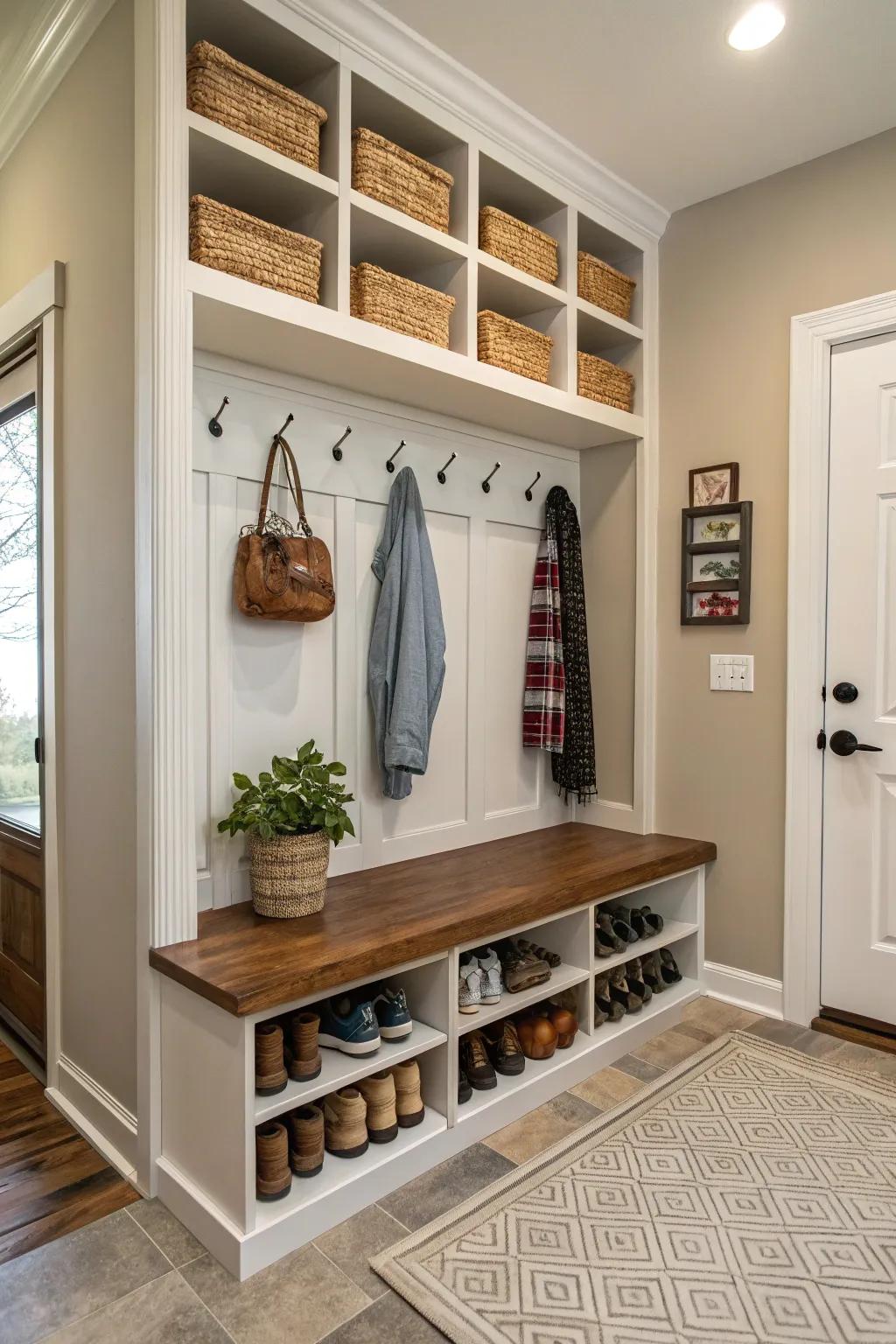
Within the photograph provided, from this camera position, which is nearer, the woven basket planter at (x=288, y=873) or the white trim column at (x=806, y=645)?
the woven basket planter at (x=288, y=873)

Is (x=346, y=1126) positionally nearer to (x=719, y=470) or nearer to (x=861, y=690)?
(x=861, y=690)

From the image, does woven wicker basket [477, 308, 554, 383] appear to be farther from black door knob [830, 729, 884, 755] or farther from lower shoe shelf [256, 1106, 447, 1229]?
lower shoe shelf [256, 1106, 447, 1229]

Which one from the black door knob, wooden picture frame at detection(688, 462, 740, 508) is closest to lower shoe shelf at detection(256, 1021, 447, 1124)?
the black door knob

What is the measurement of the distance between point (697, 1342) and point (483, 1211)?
48 centimetres

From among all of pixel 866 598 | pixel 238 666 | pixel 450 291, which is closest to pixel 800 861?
pixel 866 598

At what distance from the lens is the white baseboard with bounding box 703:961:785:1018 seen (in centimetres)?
274

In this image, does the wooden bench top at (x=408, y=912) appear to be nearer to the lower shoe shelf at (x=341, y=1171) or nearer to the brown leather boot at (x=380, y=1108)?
the brown leather boot at (x=380, y=1108)

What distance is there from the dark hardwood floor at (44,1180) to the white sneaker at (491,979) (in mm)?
912

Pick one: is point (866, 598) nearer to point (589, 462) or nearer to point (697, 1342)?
point (589, 462)

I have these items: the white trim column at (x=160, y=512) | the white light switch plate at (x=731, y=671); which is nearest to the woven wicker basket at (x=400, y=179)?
the white trim column at (x=160, y=512)

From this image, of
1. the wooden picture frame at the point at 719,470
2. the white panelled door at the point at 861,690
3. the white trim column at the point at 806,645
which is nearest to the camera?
the white panelled door at the point at 861,690

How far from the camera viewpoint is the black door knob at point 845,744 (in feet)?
8.41

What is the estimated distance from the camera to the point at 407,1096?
1.97 meters

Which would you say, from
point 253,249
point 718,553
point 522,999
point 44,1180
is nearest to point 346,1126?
point 522,999
